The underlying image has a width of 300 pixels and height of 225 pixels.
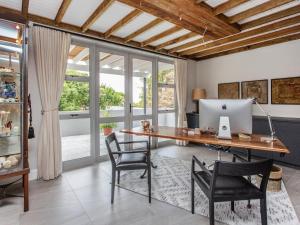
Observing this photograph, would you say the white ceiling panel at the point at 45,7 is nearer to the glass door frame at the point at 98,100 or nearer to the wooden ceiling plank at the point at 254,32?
the glass door frame at the point at 98,100

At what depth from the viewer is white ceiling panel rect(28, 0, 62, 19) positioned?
2602 mm

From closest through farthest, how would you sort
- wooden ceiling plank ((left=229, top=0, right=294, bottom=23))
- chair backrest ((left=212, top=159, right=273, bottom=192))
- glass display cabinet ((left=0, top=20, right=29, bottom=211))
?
chair backrest ((left=212, top=159, right=273, bottom=192)) → glass display cabinet ((left=0, top=20, right=29, bottom=211)) → wooden ceiling plank ((left=229, top=0, right=294, bottom=23))

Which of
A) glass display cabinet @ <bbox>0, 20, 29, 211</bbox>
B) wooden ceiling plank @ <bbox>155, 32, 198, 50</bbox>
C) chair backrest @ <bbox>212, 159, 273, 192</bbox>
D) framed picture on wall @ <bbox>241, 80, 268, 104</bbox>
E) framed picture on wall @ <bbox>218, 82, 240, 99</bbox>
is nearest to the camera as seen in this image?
chair backrest @ <bbox>212, 159, 273, 192</bbox>

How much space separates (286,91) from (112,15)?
3.94 meters

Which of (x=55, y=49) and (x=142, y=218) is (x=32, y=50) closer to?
(x=55, y=49)

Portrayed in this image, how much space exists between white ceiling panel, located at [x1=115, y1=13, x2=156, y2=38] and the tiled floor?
8.97 ft

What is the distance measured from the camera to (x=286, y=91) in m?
4.11

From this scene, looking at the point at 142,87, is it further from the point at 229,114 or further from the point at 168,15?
the point at 229,114

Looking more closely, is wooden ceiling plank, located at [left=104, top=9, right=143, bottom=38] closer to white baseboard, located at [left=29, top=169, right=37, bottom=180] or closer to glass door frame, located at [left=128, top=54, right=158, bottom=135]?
glass door frame, located at [left=128, top=54, right=158, bottom=135]

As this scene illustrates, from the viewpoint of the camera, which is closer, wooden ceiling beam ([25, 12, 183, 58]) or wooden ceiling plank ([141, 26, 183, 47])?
wooden ceiling beam ([25, 12, 183, 58])

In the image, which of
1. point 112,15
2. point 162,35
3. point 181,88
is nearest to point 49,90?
point 112,15

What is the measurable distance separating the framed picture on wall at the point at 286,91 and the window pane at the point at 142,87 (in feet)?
9.74

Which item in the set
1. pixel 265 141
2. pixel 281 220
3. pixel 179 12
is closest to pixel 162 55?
pixel 179 12

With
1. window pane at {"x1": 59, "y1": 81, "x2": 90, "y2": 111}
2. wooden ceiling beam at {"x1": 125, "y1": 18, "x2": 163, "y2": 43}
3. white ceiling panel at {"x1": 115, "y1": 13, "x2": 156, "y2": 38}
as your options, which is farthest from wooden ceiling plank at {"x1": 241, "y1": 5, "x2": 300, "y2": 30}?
window pane at {"x1": 59, "y1": 81, "x2": 90, "y2": 111}
